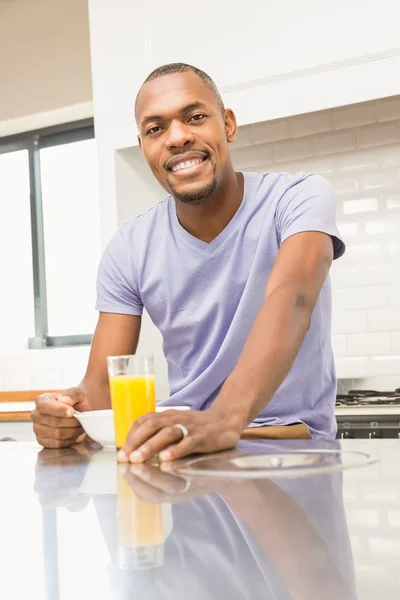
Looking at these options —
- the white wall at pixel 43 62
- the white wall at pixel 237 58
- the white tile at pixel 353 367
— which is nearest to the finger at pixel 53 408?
the white wall at pixel 237 58

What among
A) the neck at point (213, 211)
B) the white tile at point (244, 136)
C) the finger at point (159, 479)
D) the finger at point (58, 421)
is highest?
the white tile at point (244, 136)

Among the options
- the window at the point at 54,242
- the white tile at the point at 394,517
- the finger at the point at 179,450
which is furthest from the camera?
the window at the point at 54,242

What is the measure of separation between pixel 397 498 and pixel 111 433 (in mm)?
620

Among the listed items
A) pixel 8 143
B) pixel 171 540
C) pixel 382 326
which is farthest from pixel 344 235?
pixel 171 540

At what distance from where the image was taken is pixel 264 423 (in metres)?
1.36

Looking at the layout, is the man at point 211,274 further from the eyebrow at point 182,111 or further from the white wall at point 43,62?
the white wall at point 43,62

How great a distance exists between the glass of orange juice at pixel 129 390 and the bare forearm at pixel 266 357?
11cm

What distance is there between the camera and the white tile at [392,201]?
285 centimetres

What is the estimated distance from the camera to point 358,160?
2906 millimetres

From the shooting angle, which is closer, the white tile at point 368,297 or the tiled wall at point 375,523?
the tiled wall at point 375,523

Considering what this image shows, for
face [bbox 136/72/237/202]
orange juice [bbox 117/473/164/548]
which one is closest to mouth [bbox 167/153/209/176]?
face [bbox 136/72/237/202]

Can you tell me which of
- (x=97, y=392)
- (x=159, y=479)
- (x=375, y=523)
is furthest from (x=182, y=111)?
(x=375, y=523)

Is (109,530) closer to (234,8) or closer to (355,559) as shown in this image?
(355,559)

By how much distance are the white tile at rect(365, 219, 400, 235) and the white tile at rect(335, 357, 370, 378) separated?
1.55 ft
